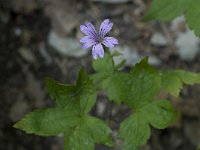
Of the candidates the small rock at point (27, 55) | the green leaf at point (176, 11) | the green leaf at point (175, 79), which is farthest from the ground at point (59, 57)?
the green leaf at point (176, 11)

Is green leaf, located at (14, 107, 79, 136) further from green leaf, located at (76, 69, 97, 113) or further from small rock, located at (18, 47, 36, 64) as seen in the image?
small rock, located at (18, 47, 36, 64)

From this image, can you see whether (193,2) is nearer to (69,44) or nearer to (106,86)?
(106,86)

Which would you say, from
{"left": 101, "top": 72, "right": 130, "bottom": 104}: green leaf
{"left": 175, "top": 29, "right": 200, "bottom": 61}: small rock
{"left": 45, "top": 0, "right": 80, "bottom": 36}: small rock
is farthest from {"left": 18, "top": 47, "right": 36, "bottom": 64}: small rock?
{"left": 101, "top": 72, "right": 130, "bottom": 104}: green leaf

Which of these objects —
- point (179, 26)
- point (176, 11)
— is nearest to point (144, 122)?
point (176, 11)

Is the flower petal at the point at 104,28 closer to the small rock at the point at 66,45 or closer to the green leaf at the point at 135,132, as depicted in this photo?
the green leaf at the point at 135,132

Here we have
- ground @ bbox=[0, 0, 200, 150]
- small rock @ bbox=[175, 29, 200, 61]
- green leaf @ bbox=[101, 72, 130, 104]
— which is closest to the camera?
green leaf @ bbox=[101, 72, 130, 104]

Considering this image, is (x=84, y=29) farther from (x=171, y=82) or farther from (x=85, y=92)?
(x=171, y=82)

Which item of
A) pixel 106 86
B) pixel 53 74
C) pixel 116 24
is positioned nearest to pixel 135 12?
pixel 116 24

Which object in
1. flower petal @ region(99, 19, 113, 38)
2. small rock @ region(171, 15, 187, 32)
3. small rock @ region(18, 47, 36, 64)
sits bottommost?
flower petal @ region(99, 19, 113, 38)
